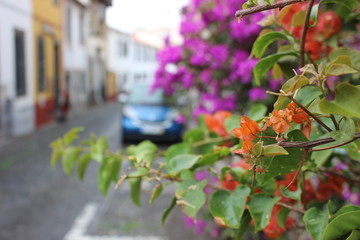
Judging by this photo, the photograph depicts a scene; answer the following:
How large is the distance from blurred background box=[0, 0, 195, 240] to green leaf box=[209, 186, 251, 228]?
0.51 metres

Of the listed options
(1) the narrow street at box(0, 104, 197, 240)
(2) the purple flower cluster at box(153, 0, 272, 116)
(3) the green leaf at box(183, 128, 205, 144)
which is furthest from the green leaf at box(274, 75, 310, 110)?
(1) the narrow street at box(0, 104, 197, 240)

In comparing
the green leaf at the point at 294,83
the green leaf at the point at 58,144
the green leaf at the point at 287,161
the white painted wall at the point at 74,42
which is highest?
the white painted wall at the point at 74,42

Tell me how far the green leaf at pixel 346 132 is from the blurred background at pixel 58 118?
24.8 inches

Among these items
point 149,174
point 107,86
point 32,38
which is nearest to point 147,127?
point 32,38

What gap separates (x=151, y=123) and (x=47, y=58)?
474 centimetres

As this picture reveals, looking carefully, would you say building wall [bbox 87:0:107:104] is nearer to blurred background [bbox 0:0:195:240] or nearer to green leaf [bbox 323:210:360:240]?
blurred background [bbox 0:0:195:240]

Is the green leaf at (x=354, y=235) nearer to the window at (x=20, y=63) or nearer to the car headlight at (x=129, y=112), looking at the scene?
the car headlight at (x=129, y=112)

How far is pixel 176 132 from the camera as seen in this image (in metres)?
7.60

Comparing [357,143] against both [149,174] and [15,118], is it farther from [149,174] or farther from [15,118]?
[15,118]

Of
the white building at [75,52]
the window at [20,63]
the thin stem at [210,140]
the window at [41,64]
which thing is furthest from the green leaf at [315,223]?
the white building at [75,52]

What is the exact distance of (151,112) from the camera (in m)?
7.73

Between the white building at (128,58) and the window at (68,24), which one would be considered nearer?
the window at (68,24)

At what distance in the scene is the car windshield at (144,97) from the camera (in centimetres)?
794

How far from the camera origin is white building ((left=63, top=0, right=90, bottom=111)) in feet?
42.4
